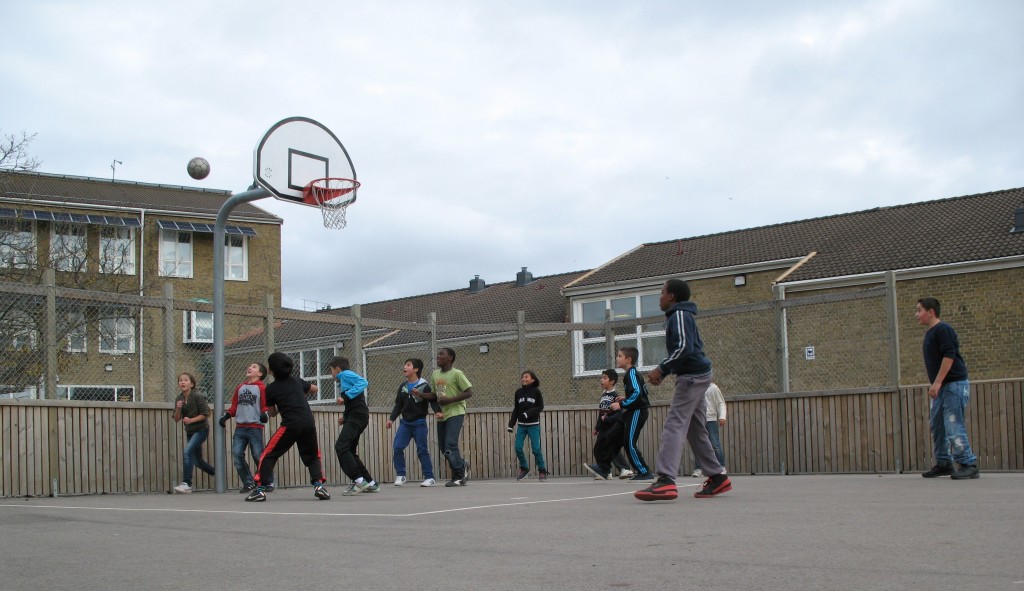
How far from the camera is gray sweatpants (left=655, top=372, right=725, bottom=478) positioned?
8750 millimetres

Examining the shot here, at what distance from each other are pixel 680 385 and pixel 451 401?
5.73 m

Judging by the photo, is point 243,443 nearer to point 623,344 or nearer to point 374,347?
point 374,347

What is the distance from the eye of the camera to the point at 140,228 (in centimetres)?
4412

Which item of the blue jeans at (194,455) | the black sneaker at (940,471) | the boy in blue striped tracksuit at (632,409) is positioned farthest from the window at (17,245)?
the black sneaker at (940,471)

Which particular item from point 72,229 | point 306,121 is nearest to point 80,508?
point 306,121

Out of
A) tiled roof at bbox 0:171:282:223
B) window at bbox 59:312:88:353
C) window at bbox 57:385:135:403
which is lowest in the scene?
window at bbox 57:385:135:403

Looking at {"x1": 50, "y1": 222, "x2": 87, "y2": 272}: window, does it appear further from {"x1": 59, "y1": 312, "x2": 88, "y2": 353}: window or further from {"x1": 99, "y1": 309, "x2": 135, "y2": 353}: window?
{"x1": 59, "y1": 312, "x2": 88, "y2": 353}: window

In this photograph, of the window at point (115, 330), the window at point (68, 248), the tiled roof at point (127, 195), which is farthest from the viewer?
the tiled roof at point (127, 195)

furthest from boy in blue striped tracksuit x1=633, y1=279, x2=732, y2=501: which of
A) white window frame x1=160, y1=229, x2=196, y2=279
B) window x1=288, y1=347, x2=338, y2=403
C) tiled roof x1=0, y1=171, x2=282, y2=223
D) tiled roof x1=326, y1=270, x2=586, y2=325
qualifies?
white window frame x1=160, y1=229, x2=196, y2=279

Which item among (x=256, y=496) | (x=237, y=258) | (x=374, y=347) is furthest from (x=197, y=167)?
(x=256, y=496)

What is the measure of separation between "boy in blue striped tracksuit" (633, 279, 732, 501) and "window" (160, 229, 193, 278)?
127 feet

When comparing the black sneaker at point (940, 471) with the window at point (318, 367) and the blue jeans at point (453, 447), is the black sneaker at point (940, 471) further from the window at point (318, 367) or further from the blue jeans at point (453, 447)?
the window at point (318, 367)

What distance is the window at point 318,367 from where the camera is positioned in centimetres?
1766

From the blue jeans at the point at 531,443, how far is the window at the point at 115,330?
5.59 m
